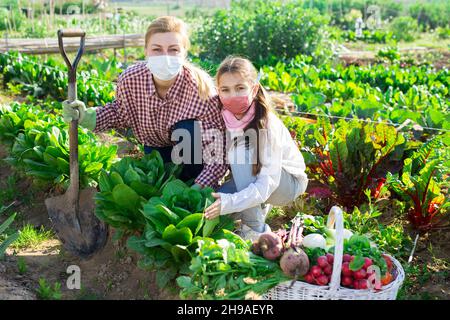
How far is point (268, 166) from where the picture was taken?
3.55m

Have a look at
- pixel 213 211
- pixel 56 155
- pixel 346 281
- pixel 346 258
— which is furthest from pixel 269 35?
pixel 346 281

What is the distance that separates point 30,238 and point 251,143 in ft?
5.35

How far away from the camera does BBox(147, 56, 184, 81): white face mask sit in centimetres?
380

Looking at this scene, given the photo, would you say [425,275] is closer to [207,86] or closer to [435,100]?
[207,86]

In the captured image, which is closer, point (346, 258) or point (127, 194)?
point (346, 258)

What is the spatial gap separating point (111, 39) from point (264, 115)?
7.39 meters

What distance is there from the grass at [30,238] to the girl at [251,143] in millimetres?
1360

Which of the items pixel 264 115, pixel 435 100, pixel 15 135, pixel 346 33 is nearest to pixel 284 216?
pixel 264 115

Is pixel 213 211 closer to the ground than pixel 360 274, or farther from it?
farther from it

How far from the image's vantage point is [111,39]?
34.4 feet

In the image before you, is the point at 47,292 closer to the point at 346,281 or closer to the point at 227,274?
the point at 227,274

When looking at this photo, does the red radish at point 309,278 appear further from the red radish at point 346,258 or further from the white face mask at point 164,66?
the white face mask at point 164,66

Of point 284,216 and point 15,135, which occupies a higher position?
point 15,135

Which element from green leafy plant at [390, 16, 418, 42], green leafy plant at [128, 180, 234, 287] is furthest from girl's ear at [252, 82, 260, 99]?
green leafy plant at [390, 16, 418, 42]
